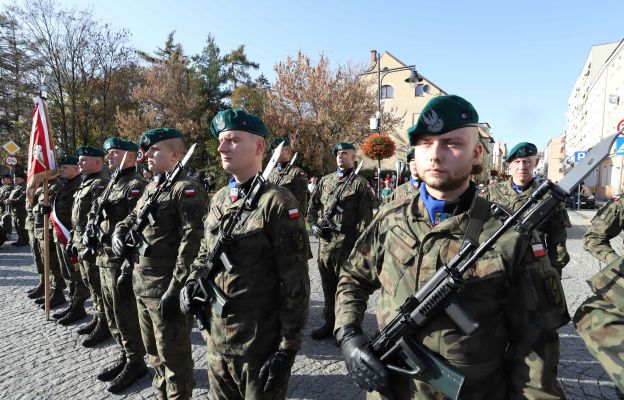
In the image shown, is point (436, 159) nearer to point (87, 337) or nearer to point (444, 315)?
point (444, 315)

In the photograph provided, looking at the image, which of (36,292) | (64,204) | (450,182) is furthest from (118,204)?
(36,292)

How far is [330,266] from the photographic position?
477 centimetres

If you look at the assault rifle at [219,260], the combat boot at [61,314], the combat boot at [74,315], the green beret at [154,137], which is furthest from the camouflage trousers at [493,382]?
the combat boot at [61,314]

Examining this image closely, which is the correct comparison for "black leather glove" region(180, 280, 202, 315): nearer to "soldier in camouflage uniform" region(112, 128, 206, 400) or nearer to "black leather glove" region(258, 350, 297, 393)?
"soldier in camouflage uniform" region(112, 128, 206, 400)

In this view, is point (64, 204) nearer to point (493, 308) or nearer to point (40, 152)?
point (40, 152)

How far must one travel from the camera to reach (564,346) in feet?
13.7

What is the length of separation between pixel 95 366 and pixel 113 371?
1.32 ft

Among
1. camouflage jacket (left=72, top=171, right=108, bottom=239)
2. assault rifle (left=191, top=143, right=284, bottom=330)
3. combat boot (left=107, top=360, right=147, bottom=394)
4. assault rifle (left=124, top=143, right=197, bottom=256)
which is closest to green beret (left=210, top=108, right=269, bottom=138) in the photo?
assault rifle (left=191, top=143, right=284, bottom=330)

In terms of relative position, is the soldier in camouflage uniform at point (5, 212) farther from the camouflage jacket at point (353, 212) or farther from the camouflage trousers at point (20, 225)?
the camouflage jacket at point (353, 212)

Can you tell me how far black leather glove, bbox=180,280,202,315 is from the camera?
7.43 ft

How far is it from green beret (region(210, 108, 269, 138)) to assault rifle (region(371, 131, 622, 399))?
154cm

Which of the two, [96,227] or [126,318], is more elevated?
[96,227]

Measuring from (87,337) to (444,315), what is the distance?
187 inches

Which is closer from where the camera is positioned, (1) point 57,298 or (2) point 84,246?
(2) point 84,246
